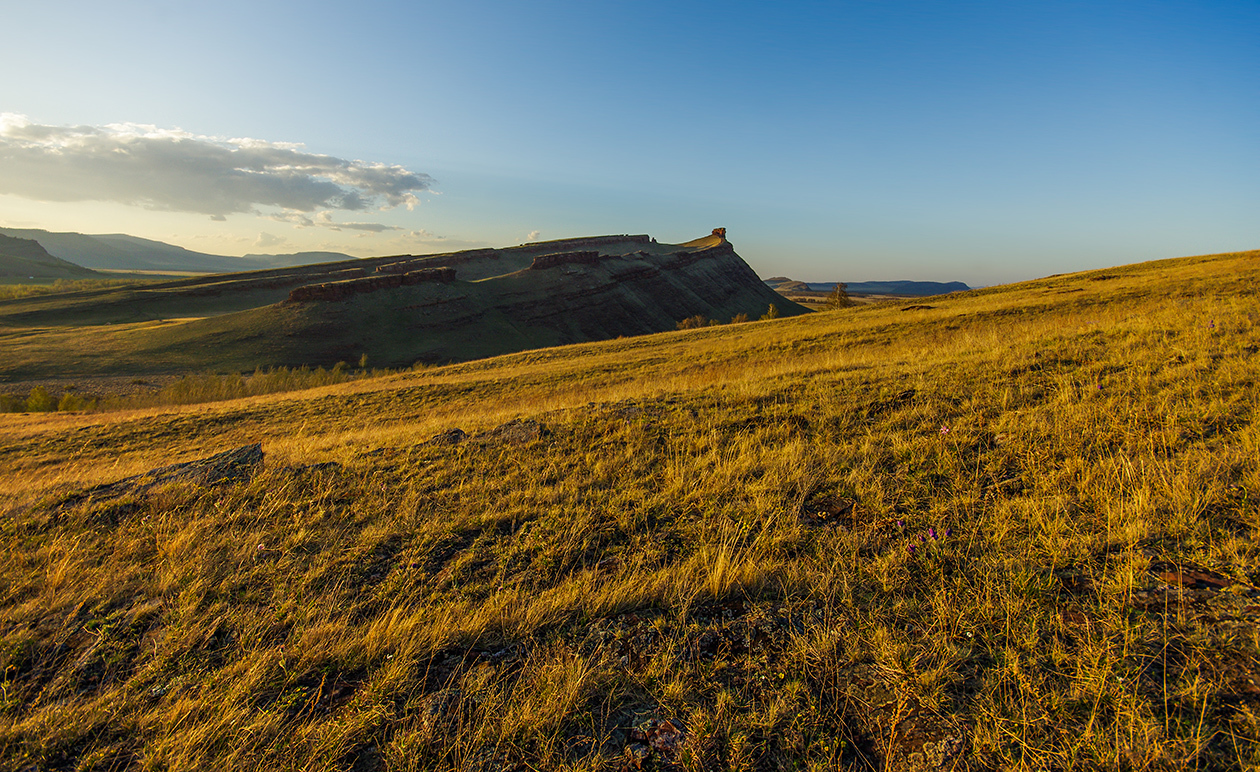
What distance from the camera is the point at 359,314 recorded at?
256 ft

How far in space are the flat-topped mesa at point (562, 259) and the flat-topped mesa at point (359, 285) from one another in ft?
77.3

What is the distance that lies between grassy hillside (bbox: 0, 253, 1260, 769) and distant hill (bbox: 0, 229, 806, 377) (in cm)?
6724

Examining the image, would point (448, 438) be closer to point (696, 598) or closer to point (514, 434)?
point (514, 434)

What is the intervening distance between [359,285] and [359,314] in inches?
350

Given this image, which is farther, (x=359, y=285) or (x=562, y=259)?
(x=562, y=259)

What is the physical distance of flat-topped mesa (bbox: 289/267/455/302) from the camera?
7900cm

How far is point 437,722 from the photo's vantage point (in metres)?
2.33

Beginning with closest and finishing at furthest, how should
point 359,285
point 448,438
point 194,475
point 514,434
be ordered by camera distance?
1. point 194,475
2. point 514,434
3. point 448,438
4. point 359,285

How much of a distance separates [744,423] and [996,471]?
2.91 m

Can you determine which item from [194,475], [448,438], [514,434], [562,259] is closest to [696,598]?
[514,434]

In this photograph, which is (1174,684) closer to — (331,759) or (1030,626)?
(1030,626)

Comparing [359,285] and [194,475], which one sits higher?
[359,285]

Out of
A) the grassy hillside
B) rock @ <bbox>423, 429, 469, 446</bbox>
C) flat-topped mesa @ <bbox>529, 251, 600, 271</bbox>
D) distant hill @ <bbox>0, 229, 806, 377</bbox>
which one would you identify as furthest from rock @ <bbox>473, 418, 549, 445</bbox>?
flat-topped mesa @ <bbox>529, 251, 600, 271</bbox>

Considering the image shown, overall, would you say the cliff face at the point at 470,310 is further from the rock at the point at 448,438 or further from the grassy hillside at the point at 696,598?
the grassy hillside at the point at 696,598
